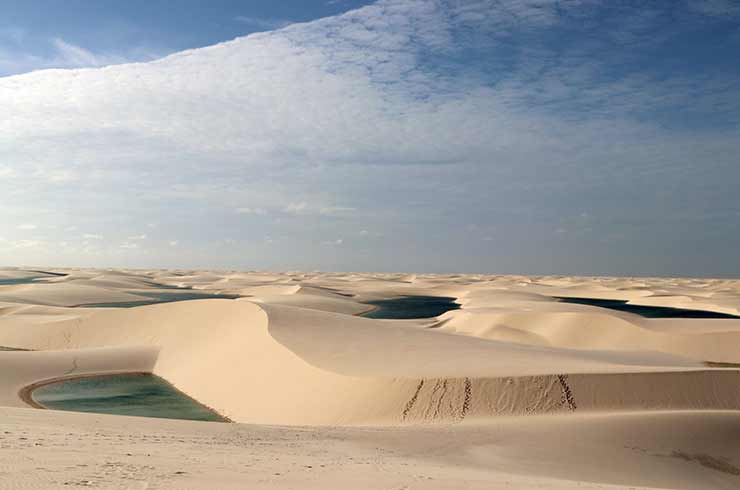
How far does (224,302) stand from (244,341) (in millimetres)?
7906

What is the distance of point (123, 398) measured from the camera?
2222 cm

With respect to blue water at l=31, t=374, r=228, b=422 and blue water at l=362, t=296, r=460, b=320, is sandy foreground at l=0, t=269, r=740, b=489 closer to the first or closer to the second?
blue water at l=31, t=374, r=228, b=422

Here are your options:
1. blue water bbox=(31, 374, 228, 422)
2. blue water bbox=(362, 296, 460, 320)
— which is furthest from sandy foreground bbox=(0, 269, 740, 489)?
blue water bbox=(362, 296, 460, 320)

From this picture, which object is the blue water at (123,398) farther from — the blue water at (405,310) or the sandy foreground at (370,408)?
the blue water at (405,310)

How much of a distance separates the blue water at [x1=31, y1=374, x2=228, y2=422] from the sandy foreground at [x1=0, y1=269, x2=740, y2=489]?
2.44 feet

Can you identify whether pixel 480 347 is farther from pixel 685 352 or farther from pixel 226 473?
pixel 226 473

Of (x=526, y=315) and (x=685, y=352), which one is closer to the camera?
(x=685, y=352)

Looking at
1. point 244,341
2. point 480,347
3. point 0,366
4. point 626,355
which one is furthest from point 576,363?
point 0,366

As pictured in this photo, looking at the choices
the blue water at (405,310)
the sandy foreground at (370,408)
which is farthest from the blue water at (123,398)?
the blue water at (405,310)

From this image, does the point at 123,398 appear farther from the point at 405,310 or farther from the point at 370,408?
the point at 405,310

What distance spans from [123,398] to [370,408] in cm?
1023

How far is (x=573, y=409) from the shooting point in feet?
54.9

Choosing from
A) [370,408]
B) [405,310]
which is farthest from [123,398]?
[405,310]

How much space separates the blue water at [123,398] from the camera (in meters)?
19.9
